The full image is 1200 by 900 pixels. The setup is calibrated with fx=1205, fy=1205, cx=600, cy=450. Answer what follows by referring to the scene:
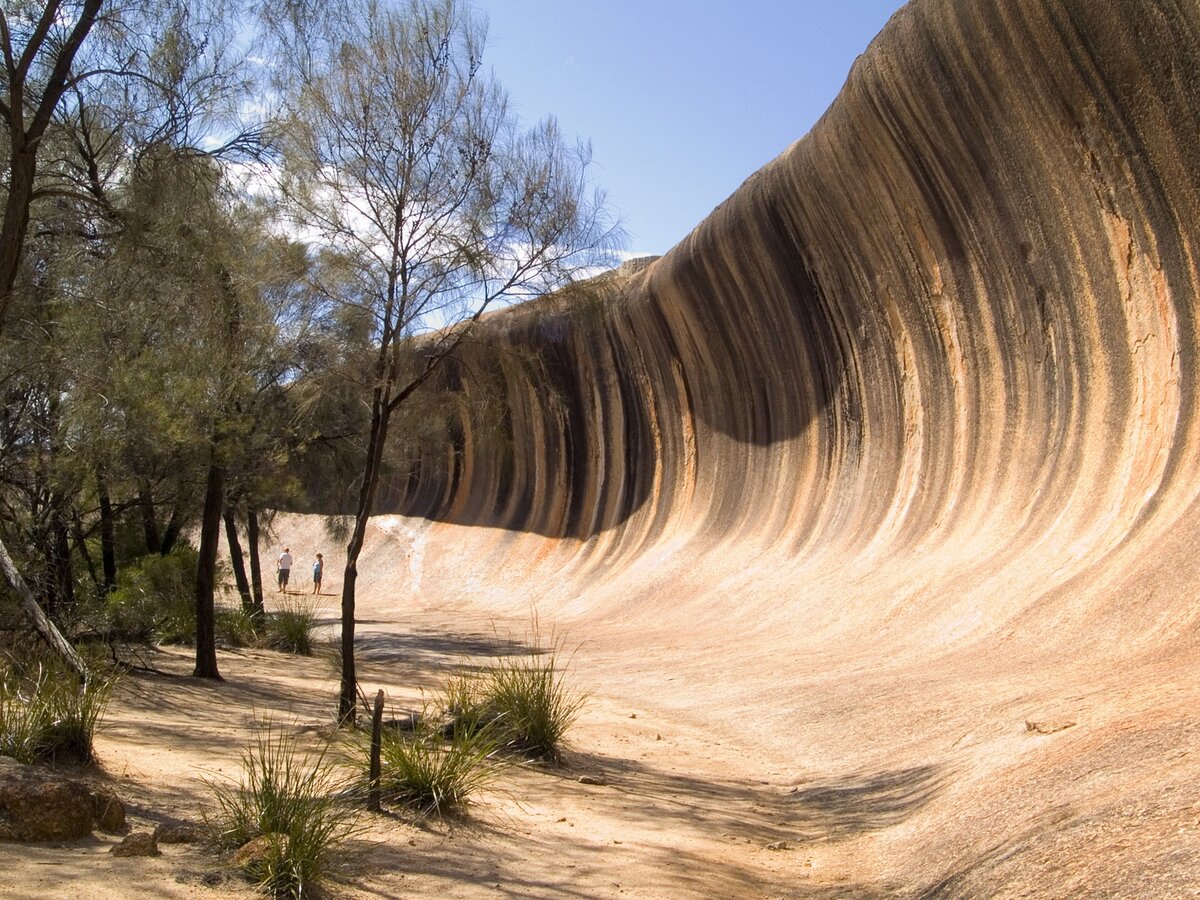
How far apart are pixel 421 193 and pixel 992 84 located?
6.73m

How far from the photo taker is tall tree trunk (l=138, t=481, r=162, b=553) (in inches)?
451

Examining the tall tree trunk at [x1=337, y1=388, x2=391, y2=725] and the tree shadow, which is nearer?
the tall tree trunk at [x1=337, y1=388, x2=391, y2=725]

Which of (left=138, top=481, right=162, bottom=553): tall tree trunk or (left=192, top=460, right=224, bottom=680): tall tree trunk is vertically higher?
(left=138, top=481, right=162, bottom=553): tall tree trunk

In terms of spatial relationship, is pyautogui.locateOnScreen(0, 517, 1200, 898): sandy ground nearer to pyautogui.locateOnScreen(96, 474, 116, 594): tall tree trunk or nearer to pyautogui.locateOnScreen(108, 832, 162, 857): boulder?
pyautogui.locateOnScreen(108, 832, 162, 857): boulder

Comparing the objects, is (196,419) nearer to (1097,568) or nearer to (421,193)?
(421,193)

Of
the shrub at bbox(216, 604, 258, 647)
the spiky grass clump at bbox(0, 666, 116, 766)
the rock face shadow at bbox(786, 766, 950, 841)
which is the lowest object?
the rock face shadow at bbox(786, 766, 950, 841)

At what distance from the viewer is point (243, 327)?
10.5m

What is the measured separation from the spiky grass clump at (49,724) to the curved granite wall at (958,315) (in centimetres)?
487

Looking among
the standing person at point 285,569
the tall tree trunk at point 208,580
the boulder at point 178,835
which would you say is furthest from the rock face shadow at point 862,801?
the standing person at point 285,569

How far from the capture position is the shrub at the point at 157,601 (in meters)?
11.0

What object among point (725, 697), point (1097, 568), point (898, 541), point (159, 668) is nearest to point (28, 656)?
point (159, 668)

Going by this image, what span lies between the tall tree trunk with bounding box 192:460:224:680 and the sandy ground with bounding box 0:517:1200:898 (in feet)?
0.81

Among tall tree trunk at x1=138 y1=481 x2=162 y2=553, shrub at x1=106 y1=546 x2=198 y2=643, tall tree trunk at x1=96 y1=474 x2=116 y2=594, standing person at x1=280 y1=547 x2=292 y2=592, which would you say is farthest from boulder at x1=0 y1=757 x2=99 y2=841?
standing person at x1=280 y1=547 x2=292 y2=592

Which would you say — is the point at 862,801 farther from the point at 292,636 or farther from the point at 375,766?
the point at 292,636
